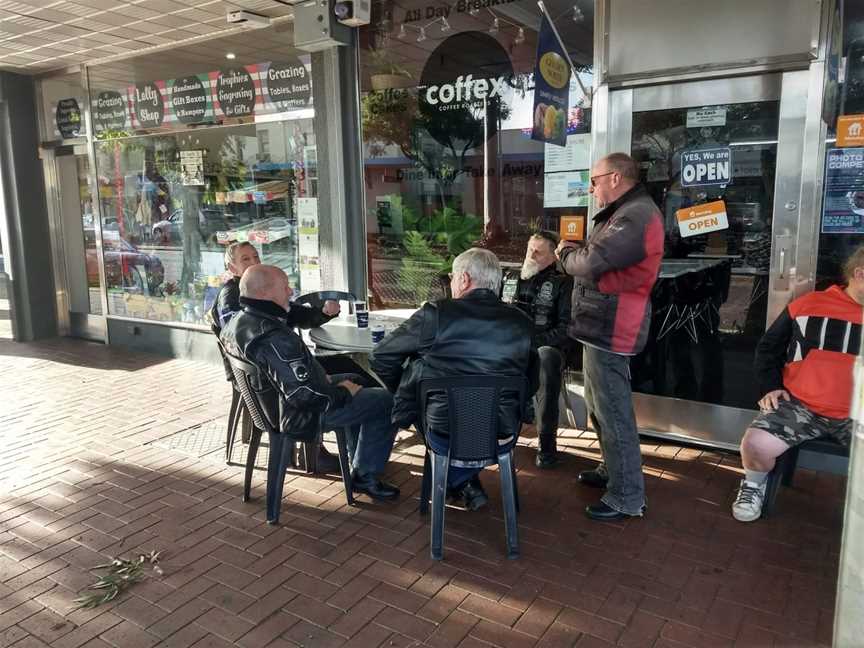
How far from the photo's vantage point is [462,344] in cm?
306

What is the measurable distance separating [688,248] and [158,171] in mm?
5790

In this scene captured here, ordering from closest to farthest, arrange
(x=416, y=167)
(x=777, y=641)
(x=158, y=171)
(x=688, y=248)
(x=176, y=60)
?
1. (x=777, y=641)
2. (x=688, y=248)
3. (x=416, y=167)
4. (x=176, y=60)
5. (x=158, y=171)

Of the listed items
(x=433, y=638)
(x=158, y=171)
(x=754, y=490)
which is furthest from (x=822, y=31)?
(x=158, y=171)

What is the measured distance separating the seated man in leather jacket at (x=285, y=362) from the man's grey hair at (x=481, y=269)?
3.01 ft

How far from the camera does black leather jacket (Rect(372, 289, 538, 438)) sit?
306cm

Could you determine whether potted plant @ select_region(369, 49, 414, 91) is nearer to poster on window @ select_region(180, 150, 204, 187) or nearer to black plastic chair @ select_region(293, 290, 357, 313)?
black plastic chair @ select_region(293, 290, 357, 313)

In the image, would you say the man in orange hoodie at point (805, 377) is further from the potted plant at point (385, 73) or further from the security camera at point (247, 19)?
the security camera at point (247, 19)

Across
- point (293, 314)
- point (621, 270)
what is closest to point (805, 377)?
point (621, 270)

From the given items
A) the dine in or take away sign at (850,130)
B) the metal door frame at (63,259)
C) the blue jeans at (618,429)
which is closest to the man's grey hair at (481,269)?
the blue jeans at (618,429)

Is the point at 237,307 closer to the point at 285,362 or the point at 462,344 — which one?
the point at 285,362

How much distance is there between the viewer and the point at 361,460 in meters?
3.89

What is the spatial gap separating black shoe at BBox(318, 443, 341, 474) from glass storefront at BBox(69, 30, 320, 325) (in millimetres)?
2525

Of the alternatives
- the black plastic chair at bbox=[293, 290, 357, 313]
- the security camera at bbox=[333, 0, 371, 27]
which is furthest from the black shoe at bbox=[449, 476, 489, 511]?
the security camera at bbox=[333, 0, 371, 27]

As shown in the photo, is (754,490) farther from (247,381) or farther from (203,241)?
(203,241)
